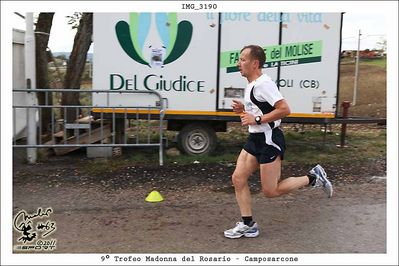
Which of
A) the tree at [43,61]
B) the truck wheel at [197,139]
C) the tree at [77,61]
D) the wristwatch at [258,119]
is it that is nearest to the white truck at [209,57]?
the truck wheel at [197,139]

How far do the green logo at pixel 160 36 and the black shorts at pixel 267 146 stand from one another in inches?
132

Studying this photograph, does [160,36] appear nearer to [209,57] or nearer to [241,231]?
[209,57]

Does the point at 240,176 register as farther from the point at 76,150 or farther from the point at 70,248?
the point at 76,150

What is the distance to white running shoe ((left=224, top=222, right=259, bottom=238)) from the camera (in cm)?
466

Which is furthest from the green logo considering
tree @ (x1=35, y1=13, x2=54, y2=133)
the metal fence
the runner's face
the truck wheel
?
the runner's face

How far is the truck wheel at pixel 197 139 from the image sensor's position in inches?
317

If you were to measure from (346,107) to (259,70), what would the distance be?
4.48 metres

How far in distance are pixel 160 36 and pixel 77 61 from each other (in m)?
A: 1.99

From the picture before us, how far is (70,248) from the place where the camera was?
14.6ft

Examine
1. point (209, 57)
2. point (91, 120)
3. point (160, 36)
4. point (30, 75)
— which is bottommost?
point (91, 120)

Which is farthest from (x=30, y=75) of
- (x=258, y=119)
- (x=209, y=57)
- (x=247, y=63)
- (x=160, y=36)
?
(x=258, y=119)

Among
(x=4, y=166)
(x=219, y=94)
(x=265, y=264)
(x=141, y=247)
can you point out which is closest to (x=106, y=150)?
(x=219, y=94)

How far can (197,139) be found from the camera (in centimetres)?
811

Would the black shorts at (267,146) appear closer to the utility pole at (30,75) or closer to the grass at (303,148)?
the grass at (303,148)
